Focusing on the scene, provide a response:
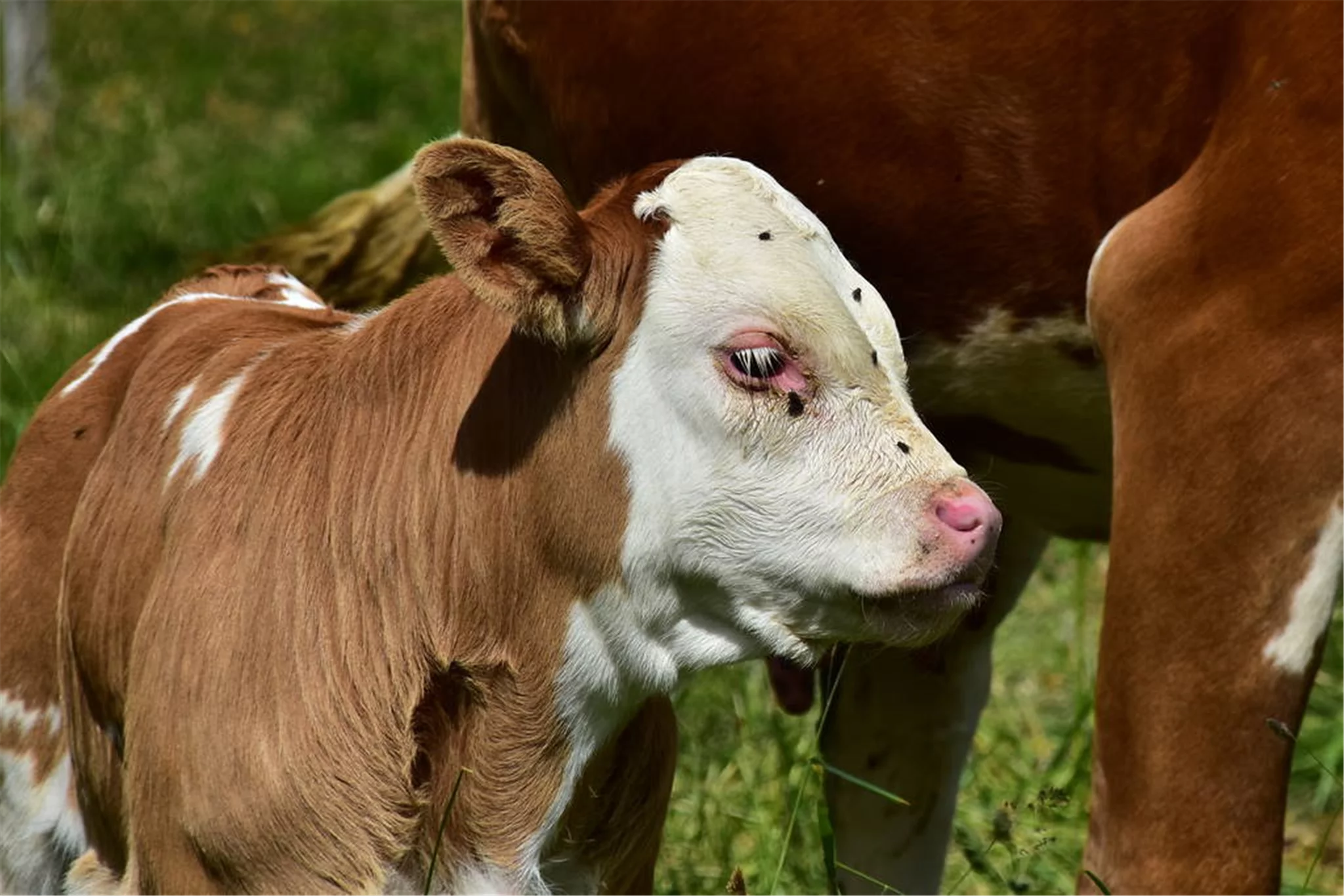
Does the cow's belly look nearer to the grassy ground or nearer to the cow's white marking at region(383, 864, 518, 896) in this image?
the grassy ground

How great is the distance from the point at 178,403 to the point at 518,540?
70cm

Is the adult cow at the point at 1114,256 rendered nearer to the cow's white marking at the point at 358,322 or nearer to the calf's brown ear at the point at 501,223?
the cow's white marking at the point at 358,322

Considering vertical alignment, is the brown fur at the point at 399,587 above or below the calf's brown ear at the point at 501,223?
below

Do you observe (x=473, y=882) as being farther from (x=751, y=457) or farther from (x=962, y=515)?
(x=962, y=515)

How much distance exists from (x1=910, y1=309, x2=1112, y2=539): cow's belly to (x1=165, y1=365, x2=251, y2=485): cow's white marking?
3.97 feet

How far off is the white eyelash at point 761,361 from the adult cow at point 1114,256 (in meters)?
0.70

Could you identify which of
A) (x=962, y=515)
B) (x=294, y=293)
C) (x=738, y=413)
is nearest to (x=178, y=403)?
(x=294, y=293)

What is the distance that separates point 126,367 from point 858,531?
1515mm

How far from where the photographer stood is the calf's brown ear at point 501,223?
10.1ft

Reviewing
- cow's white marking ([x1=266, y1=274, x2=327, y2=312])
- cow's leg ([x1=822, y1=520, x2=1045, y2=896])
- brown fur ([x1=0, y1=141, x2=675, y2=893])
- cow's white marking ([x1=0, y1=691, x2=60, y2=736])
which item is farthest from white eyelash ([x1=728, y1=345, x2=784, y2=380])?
cow's leg ([x1=822, y1=520, x2=1045, y2=896])

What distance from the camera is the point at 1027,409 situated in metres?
4.14

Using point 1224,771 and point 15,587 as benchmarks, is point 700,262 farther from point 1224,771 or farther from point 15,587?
point 15,587

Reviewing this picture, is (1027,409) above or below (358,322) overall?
below

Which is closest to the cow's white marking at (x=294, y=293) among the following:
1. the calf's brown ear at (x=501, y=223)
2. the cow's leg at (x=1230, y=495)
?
the calf's brown ear at (x=501, y=223)
